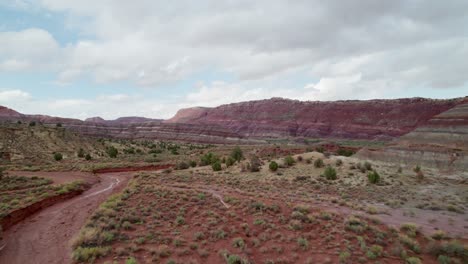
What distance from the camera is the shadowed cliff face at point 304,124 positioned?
261ft

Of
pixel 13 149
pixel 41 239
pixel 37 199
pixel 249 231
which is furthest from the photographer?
pixel 13 149

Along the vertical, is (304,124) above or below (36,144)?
above

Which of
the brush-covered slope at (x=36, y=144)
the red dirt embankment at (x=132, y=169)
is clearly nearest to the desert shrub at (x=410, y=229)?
the red dirt embankment at (x=132, y=169)

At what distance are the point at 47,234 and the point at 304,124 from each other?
306 ft

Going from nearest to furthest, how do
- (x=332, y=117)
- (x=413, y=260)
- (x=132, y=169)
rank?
(x=413, y=260) → (x=132, y=169) → (x=332, y=117)

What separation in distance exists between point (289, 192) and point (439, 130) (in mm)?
23090

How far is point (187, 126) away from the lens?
93625 millimetres

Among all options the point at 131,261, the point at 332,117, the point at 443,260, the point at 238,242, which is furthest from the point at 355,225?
the point at 332,117

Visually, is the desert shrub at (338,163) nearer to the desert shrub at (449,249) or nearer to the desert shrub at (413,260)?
the desert shrub at (449,249)

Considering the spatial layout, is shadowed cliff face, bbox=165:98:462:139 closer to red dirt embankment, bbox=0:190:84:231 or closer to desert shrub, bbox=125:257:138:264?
red dirt embankment, bbox=0:190:84:231

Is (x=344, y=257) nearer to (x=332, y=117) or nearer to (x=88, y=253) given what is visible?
(x=88, y=253)

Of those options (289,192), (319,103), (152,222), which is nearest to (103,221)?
(152,222)

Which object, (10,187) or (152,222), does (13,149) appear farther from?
(152,222)

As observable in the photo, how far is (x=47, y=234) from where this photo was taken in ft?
32.6
